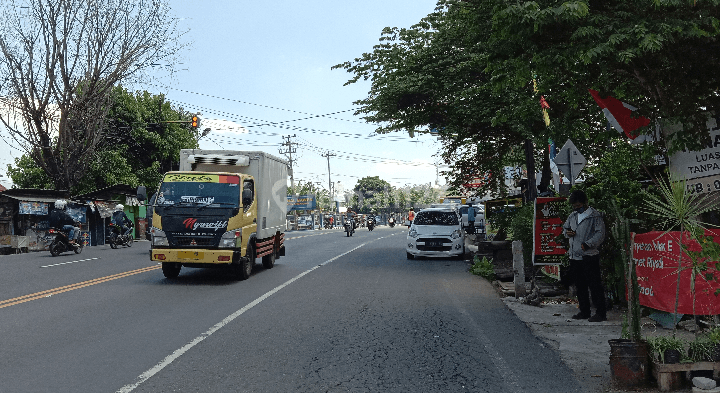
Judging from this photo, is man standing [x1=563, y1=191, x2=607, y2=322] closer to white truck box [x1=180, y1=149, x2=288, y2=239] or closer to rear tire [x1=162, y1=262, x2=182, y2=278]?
white truck box [x1=180, y1=149, x2=288, y2=239]

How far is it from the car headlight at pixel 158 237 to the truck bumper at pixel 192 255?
128mm

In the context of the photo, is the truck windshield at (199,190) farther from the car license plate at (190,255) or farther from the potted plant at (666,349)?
the potted plant at (666,349)

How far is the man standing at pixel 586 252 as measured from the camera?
812 cm

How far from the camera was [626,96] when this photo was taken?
25.7 feet

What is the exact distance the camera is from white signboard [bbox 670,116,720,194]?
6.64 metres

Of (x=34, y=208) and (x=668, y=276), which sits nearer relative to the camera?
(x=668, y=276)

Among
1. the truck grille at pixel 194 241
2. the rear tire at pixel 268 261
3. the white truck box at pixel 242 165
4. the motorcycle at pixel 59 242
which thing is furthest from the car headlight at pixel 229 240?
the motorcycle at pixel 59 242

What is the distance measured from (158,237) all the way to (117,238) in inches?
604

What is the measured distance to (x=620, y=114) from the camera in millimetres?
7918

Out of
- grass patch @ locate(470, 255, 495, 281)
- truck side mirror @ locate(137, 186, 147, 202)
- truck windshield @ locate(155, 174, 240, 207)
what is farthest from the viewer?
grass patch @ locate(470, 255, 495, 281)

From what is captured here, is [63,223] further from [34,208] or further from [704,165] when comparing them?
[704,165]

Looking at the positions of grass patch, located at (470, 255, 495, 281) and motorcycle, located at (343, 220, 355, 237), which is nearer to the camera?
grass patch, located at (470, 255, 495, 281)

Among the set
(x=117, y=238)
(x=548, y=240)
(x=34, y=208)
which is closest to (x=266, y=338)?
(x=548, y=240)

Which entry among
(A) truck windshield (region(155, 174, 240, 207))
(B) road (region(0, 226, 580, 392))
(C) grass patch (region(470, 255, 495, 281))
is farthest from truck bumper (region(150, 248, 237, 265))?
(C) grass patch (region(470, 255, 495, 281))
